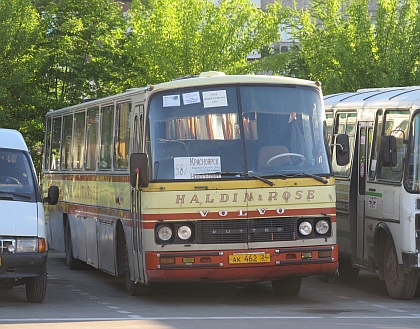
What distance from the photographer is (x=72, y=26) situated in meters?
39.9

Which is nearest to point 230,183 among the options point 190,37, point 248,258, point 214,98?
point 248,258

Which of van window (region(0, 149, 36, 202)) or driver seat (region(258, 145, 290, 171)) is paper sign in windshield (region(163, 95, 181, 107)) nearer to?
driver seat (region(258, 145, 290, 171))

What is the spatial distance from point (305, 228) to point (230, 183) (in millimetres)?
1112

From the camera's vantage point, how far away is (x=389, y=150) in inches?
615

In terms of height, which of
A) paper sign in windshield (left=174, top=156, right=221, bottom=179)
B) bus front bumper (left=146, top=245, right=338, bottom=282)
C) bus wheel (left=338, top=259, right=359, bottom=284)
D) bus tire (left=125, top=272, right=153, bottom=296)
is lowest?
bus wheel (left=338, top=259, right=359, bottom=284)

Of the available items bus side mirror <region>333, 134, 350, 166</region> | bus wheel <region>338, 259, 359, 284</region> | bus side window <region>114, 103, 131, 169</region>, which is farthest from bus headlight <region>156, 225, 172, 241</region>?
bus wheel <region>338, 259, 359, 284</region>

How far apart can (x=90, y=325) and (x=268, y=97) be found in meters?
4.23

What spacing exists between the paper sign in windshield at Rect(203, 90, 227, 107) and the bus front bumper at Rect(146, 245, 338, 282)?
6.37 ft

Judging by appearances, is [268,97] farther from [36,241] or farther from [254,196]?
[36,241]

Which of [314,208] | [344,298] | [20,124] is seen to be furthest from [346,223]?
[20,124]

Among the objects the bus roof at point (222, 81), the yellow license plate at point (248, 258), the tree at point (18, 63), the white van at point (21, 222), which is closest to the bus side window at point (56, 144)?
the white van at point (21, 222)

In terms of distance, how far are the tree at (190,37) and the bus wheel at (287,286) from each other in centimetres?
2431

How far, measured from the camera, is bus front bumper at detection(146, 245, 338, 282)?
14.8 metres

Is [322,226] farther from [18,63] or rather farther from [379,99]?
[18,63]
